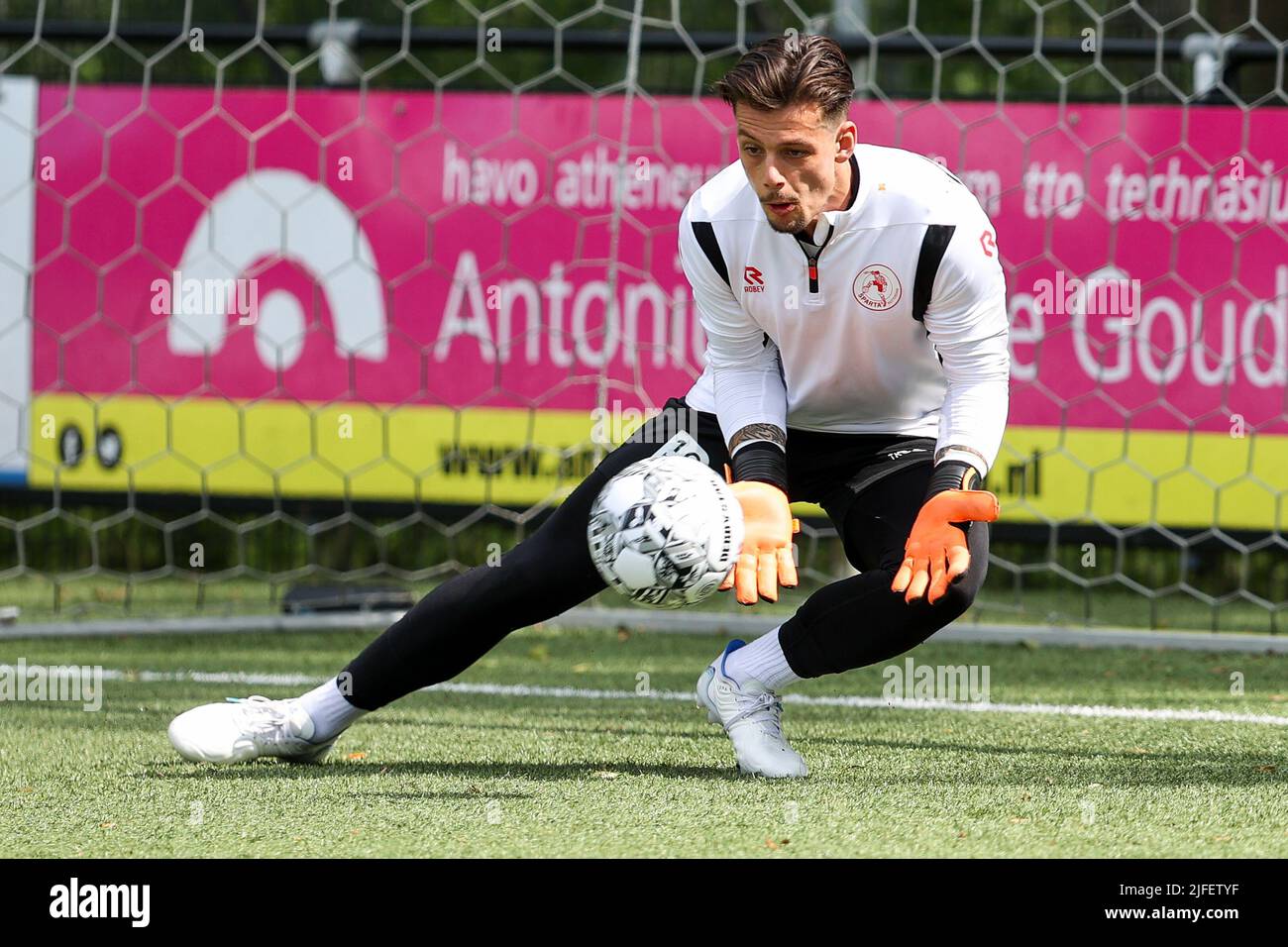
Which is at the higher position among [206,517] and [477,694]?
[206,517]

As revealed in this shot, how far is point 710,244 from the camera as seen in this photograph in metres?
3.55

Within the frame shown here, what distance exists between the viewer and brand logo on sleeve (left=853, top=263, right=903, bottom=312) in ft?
11.3

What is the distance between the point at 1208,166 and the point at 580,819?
390 cm

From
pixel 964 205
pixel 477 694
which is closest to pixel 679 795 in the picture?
pixel 964 205

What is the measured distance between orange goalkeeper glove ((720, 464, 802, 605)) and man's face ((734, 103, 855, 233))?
51 centimetres

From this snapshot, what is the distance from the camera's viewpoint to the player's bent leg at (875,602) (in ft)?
11.3

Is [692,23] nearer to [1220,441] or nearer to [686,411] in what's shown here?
[1220,441]

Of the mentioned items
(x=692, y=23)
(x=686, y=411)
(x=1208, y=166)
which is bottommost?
(x=686, y=411)

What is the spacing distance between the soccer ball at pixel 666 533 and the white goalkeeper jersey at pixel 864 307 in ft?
1.43

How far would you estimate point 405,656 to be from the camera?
360 cm

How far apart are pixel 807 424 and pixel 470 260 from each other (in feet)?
9.17

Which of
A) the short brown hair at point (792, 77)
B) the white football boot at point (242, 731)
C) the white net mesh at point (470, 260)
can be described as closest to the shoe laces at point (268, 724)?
the white football boot at point (242, 731)

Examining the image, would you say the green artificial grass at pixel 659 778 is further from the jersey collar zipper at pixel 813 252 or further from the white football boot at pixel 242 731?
the jersey collar zipper at pixel 813 252

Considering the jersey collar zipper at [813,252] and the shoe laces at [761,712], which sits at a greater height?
the jersey collar zipper at [813,252]
